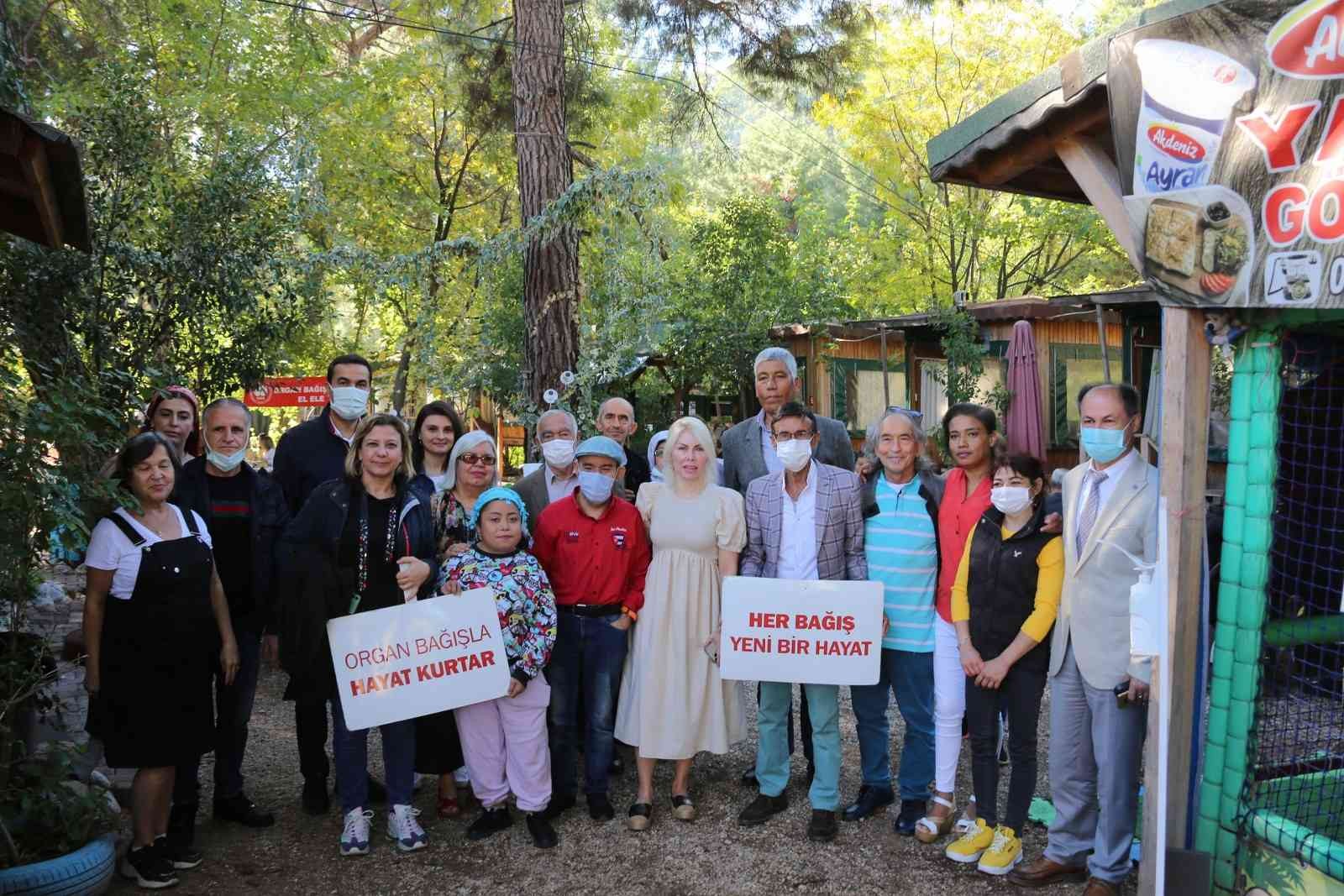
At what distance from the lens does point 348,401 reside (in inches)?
222

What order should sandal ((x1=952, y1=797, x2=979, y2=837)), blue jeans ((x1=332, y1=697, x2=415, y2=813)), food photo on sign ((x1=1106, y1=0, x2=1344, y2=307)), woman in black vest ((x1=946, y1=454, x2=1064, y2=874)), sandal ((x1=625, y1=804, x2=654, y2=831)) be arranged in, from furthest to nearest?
sandal ((x1=625, y1=804, x2=654, y2=831)), blue jeans ((x1=332, y1=697, x2=415, y2=813)), sandal ((x1=952, y1=797, x2=979, y2=837)), woman in black vest ((x1=946, y1=454, x2=1064, y2=874)), food photo on sign ((x1=1106, y1=0, x2=1344, y2=307))

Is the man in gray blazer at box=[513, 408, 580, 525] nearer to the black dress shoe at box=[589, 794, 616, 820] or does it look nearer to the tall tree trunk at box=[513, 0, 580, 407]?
the black dress shoe at box=[589, 794, 616, 820]

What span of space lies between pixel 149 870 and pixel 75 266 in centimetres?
364

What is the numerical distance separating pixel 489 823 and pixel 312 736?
1.00 metres

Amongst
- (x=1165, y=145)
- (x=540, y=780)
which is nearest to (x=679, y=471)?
(x=540, y=780)

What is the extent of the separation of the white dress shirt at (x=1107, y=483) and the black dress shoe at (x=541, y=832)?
2778 mm

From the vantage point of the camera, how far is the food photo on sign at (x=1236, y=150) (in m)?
3.36

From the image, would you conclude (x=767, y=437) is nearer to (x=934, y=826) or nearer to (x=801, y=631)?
(x=801, y=631)

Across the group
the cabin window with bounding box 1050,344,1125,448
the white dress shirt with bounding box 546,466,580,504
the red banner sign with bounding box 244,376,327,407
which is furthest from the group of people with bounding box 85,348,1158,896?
the cabin window with bounding box 1050,344,1125,448

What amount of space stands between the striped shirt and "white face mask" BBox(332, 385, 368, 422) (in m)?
2.87

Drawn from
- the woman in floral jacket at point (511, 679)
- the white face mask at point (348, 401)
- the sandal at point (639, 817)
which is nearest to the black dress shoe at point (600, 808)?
the sandal at point (639, 817)

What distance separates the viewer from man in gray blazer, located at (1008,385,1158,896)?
164 inches

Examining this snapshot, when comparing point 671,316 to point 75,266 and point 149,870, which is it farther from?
point 149,870

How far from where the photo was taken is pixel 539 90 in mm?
9781
